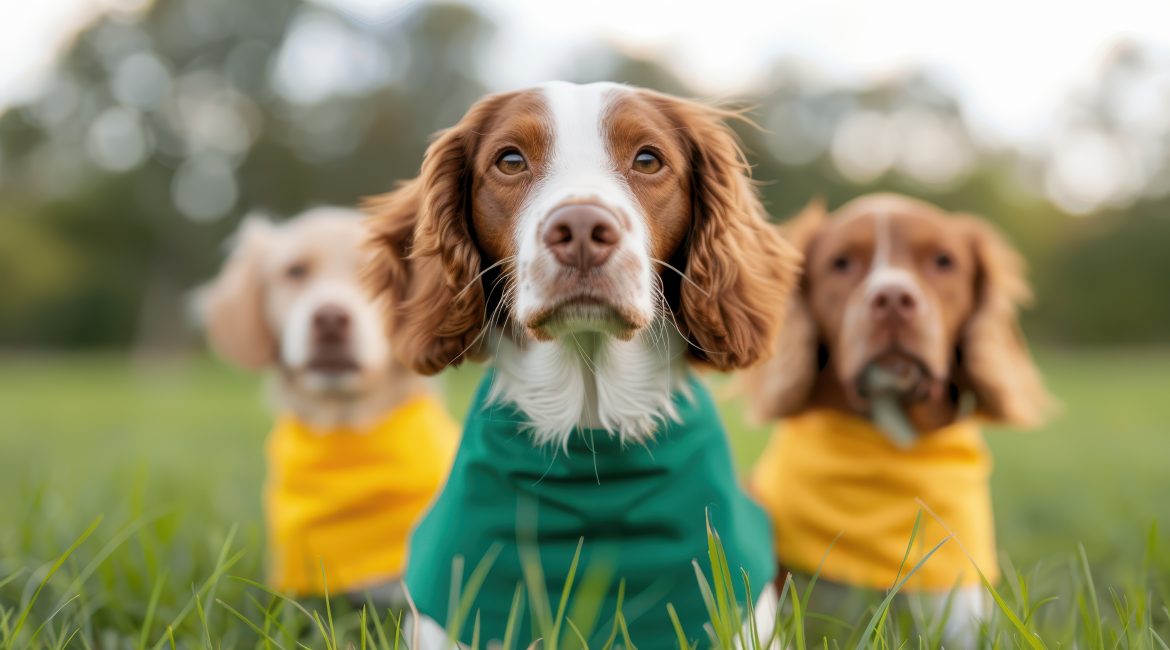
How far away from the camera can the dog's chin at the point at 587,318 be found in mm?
2295

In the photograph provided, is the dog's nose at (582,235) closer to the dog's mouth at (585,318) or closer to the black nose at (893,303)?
the dog's mouth at (585,318)

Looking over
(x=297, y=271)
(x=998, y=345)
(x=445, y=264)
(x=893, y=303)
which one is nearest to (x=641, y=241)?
(x=445, y=264)

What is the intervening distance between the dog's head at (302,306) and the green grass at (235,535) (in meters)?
0.69

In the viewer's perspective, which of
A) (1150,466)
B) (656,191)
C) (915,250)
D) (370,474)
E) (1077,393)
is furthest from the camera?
(1077,393)

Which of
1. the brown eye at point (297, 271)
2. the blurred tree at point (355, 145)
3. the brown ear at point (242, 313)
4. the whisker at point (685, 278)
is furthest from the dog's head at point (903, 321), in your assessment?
the blurred tree at point (355, 145)

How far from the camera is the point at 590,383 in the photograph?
2.69 metres

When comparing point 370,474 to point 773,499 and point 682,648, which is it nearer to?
point 773,499

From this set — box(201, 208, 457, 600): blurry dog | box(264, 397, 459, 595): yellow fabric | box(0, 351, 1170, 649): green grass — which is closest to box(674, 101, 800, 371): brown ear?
box(0, 351, 1170, 649): green grass

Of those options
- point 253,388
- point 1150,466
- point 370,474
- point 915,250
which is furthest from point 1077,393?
point 253,388

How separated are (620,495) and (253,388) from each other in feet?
54.0

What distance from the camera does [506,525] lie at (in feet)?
8.55

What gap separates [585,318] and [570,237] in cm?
21

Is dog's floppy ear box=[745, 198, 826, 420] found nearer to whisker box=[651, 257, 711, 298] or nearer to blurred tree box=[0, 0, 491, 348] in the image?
whisker box=[651, 257, 711, 298]

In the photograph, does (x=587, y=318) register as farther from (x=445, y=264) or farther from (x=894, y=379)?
(x=894, y=379)
